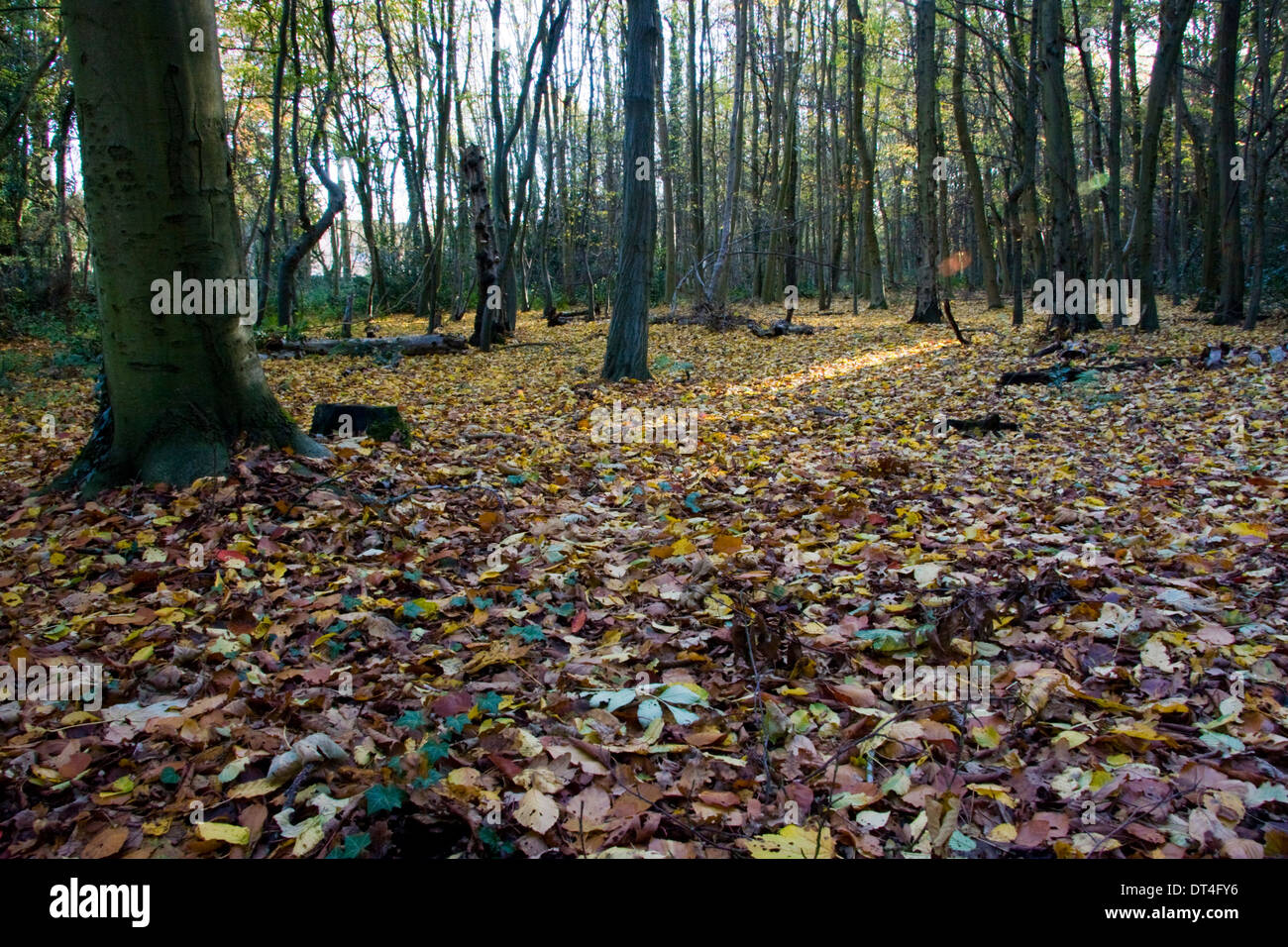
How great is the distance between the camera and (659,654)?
2.74m

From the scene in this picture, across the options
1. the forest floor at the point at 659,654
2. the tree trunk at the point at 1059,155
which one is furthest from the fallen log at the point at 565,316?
the forest floor at the point at 659,654

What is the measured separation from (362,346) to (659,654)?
1057 centimetres

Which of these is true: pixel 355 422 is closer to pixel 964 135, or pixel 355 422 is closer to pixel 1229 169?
pixel 1229 169

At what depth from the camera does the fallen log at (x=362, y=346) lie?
11.7 m

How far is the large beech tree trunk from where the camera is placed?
3.89 metres

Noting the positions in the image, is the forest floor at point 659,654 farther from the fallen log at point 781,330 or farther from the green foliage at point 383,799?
the fallen log at point 781,330

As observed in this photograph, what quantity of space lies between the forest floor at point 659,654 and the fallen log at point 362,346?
20.7 ft

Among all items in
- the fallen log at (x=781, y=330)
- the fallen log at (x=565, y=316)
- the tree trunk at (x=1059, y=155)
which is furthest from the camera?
the fallen log at (x=565, y=316)

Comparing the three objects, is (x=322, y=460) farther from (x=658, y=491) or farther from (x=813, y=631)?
(x=813, y=631)

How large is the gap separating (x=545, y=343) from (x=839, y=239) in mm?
14949

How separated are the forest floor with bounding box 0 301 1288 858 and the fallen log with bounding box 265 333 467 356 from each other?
631cm

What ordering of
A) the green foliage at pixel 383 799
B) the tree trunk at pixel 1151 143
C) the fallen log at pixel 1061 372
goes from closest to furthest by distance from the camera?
the green foliage at pixel 383 799, the fallen log at pixel 1061 372, the tree trunk at pixel 1151 143

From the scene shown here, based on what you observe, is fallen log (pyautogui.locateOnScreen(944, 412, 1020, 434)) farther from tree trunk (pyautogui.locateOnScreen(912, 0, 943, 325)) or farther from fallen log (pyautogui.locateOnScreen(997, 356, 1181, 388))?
tree trunk (pyautogui.locateOnScreen(912, 0, 943, 325))
